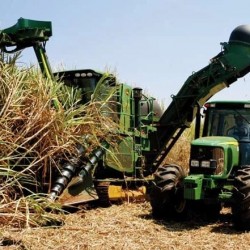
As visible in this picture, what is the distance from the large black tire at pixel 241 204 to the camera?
641 centimetres

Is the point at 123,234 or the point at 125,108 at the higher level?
the point at 125,108

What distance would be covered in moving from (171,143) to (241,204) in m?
4.11

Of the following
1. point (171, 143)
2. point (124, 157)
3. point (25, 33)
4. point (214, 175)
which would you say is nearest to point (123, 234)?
point (214, 175)

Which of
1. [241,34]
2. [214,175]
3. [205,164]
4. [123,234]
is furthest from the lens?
[241,34]

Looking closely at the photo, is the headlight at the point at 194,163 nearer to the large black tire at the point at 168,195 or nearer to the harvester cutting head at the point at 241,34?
the large black tire at the point at 168,195

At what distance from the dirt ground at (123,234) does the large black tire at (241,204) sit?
141 mm

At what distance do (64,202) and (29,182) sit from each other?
1.03 meters

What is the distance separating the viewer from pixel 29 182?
20.6 feet

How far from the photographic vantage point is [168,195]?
714 centimetres

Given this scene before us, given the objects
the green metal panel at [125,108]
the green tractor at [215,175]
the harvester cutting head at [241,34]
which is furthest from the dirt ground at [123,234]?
the harvester cutting head at [241,34]

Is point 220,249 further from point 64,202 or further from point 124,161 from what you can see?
point 124,161

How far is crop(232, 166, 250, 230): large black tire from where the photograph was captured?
252 inches

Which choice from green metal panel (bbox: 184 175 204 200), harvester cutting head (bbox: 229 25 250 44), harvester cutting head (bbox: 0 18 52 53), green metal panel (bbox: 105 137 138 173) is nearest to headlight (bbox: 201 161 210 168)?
green metal panel (bbox: 184 175 204 200)

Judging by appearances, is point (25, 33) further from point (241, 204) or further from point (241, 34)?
point (241, 204)
